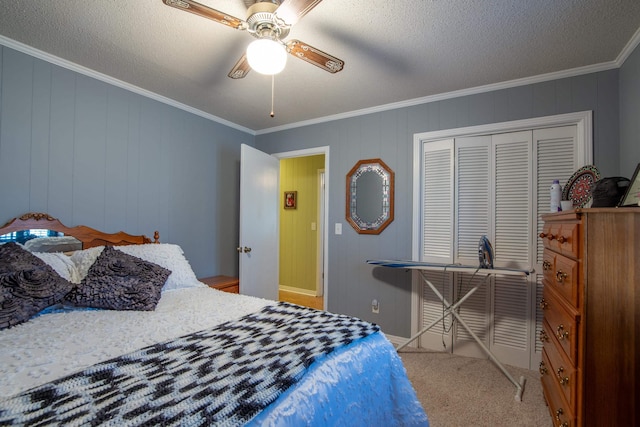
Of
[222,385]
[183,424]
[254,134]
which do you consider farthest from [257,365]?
[254,134]

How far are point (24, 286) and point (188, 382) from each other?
1268 mm

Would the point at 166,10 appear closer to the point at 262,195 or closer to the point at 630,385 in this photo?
the point at 262,195

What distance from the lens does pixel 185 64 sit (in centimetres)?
223

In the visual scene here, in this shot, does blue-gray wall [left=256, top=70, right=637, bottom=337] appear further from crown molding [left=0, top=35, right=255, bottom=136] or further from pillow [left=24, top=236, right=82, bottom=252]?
pillow [left=24, top=236, right=82, bottom=252]

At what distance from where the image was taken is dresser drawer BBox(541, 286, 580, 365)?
1380 mm

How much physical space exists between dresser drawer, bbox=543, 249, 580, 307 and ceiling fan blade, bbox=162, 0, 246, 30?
2.02m

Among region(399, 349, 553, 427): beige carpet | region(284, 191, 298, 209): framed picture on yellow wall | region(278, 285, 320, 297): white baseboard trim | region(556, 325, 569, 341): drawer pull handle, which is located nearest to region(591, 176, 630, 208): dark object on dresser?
region(556, 325, 569, 341): drawer pull handle

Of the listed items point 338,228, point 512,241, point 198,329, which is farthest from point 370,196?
point 198,329

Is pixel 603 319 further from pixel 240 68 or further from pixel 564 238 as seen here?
pixel 240 68

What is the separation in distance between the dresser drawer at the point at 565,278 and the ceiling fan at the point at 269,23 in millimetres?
1607

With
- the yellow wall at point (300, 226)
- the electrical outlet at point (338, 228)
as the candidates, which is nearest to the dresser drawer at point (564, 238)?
the electrical outlet at point (338, 228)

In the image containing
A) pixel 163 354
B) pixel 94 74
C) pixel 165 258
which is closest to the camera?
pixel 163 354

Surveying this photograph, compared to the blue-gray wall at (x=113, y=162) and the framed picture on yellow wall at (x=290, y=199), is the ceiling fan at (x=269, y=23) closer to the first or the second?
the blue-gray wall at (x=113, y=162)

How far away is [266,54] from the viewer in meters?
1.46
